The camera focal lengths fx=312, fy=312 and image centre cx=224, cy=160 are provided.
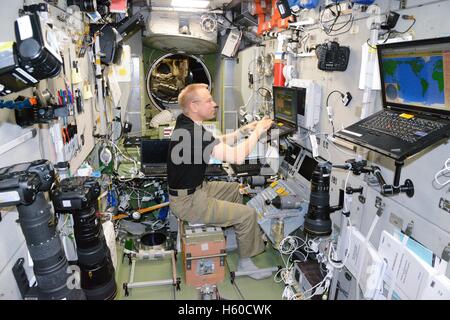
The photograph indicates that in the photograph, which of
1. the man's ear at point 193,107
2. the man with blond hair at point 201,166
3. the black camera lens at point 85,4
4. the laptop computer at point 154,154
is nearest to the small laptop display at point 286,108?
the man with blond hair at point 201,166

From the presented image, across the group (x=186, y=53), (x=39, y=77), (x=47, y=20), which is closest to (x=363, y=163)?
(x=39, y=77)

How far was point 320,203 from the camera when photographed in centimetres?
196

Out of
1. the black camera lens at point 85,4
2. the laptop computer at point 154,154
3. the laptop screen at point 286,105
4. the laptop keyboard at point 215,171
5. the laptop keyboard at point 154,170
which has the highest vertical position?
the black camera lens at point 85,4

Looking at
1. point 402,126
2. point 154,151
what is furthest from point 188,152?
point 402,126

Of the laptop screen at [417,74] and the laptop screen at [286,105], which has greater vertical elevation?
the laptop screen at [417,74]

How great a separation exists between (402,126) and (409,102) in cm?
14

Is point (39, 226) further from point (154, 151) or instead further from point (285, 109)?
point (285, 109)

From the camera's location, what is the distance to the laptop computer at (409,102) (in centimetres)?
131

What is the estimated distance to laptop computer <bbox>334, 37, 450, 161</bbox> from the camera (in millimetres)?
1306

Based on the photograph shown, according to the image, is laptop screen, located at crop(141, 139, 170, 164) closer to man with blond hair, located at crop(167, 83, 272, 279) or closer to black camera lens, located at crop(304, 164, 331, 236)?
man with blond hair, located at crop(167, 83, 272, 279)

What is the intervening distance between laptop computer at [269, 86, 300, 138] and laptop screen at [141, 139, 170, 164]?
118 centimetres

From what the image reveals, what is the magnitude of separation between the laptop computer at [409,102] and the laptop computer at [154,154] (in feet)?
6.78

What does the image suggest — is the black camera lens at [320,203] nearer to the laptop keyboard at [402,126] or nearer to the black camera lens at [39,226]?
the laptop keyboard at [402,126]

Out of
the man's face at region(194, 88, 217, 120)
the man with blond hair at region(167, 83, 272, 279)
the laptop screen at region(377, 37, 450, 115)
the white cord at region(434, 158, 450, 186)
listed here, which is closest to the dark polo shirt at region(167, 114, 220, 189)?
the man with blond hair at region(167, 83, 272, 279)
